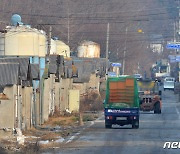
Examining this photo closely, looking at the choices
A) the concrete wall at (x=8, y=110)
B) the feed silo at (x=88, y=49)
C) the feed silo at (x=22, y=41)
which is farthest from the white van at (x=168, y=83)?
the concrete wall at (x=8, y=110)

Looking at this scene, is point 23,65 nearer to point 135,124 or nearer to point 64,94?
point 135,124

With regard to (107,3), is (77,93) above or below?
below

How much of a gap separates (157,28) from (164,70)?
43.3 feet

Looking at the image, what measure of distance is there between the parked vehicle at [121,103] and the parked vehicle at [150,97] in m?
17.4

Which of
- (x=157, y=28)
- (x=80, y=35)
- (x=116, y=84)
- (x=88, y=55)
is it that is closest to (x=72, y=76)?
(x=116, y=84)

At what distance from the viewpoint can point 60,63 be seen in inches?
2451

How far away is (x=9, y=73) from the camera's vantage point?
136 ft

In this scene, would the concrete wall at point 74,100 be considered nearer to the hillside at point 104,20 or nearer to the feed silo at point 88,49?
the hillside at point 104,20

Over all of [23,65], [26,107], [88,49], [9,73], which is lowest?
[26,107]

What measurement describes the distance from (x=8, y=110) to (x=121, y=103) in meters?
8.15

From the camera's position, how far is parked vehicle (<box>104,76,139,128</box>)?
46.2 meters

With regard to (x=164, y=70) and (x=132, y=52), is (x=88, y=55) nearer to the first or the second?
(x=132, y=52)

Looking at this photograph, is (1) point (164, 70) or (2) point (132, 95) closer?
(2) point (132, 95)

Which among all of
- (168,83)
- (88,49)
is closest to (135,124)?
(88,49)
